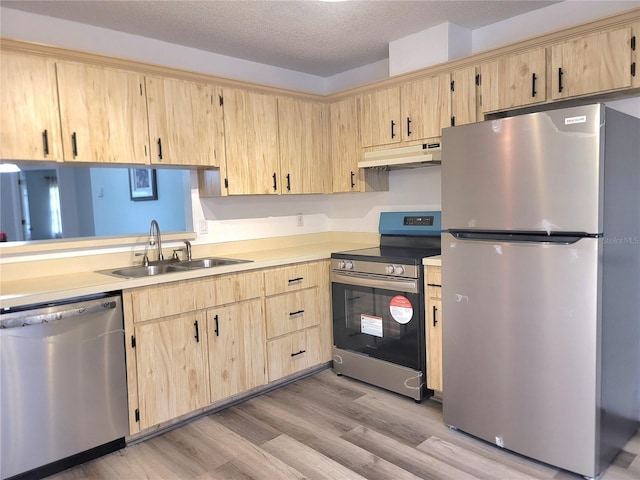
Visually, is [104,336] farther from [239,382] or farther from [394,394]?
[394,394]

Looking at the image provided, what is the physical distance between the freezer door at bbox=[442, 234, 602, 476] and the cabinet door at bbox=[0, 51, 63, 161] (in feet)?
7.09

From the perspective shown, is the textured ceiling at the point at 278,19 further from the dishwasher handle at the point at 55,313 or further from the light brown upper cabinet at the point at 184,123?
the dishwasher handle at the point at 55,313

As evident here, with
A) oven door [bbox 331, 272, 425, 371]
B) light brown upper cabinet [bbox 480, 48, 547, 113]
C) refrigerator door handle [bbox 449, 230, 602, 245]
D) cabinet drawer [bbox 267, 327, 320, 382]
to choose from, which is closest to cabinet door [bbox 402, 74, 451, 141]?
light brown upper cabinet [bbox 480, 48, 547, 113]

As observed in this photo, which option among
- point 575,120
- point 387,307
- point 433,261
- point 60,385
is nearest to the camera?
point 575,120

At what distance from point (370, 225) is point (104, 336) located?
2.28m

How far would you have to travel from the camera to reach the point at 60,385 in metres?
2.18

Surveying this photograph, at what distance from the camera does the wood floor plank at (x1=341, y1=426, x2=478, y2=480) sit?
6.99 ft

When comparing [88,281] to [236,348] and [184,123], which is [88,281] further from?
[184,123]

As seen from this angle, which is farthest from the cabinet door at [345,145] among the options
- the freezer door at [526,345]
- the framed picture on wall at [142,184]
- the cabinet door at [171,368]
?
the framed picture on wall at [142,184]

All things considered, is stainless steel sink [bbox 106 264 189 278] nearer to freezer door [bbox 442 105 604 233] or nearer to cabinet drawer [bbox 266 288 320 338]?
cabinet drawer [bbox 266 288 320 338]

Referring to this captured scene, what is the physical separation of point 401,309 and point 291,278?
2.57 feet

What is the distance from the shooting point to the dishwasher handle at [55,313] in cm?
203

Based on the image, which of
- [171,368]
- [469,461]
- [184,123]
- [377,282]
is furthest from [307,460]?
[184,123]

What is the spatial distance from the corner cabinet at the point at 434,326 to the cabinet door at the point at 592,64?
1.21 m
